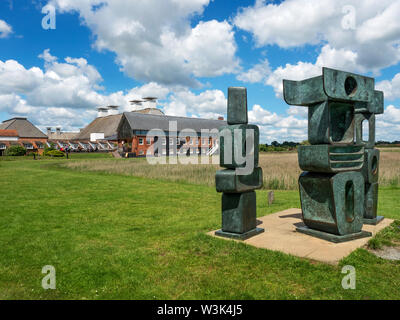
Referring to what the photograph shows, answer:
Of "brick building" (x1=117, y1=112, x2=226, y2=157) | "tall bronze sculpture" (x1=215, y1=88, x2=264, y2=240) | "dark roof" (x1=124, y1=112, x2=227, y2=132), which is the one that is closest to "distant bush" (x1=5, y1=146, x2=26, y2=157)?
"brick building" (x1=117, y1=112, x2=226, y2=157)

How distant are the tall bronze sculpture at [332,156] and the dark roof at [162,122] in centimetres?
4003

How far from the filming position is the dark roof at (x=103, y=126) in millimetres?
57650

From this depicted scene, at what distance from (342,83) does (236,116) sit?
1.82 meters

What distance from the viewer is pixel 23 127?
188 feet

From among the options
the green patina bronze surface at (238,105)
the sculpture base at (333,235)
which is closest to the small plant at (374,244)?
the sculpture base at (333,235)

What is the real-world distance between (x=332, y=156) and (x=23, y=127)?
214ft

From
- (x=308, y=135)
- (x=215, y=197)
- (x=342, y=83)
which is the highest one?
(x=342, y=83)

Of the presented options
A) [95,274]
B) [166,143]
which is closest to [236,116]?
[95,274]

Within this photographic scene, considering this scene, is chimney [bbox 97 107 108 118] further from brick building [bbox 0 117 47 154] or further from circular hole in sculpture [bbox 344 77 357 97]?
circular hole in sculpture [bbox 344 77 357 97]

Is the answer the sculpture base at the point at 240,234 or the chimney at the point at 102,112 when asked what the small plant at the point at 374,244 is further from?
the chimney at the point at 102,112

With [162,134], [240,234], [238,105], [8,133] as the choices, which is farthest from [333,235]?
[8,133]

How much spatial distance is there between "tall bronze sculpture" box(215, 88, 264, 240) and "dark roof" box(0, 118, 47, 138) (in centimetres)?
6163

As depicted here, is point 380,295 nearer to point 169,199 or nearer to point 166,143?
point 169,199

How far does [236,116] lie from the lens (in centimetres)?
498
